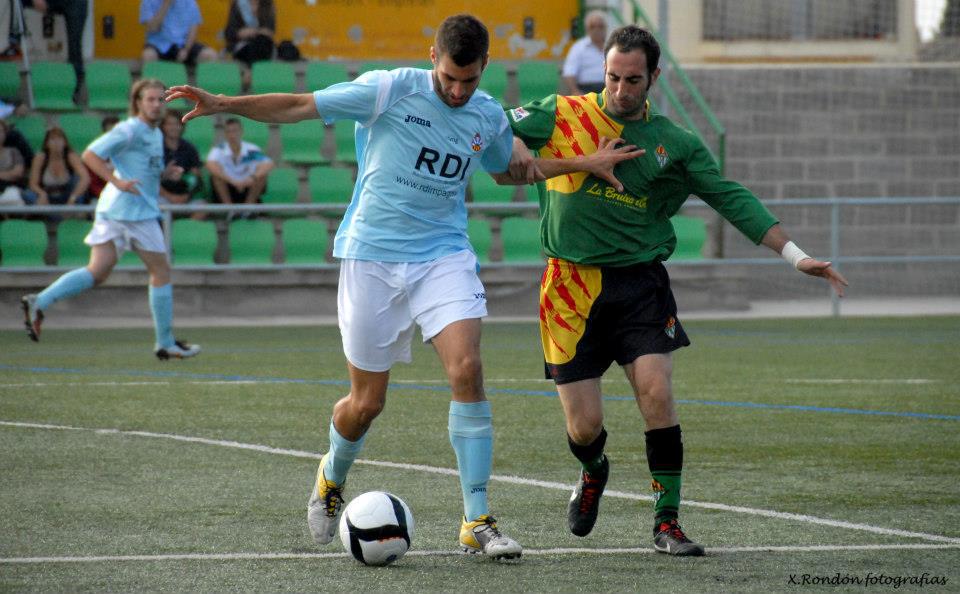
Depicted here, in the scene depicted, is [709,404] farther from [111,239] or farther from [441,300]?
[111,239]

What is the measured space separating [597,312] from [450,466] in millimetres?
1737

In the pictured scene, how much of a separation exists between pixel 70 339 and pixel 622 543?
9688 mm

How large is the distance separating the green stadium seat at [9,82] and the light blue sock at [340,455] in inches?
523

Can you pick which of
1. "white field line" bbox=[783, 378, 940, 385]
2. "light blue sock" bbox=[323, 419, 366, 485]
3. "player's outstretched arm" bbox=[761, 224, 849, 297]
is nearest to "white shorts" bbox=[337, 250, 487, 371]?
"light blue sock" bbox=[323, 419, 366, 485]

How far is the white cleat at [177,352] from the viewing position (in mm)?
11828

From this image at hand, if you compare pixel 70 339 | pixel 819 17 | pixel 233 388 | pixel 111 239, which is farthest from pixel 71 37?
pixel 819 17

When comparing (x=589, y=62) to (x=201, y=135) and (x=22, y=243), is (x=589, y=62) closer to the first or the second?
(x=201, y=135)

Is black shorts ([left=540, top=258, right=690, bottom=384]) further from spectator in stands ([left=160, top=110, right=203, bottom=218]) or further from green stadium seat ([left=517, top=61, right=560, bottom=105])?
green stadium seat ([left=517, top=61, right=560, bottom=105])

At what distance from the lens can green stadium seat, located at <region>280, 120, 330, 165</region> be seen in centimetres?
1770

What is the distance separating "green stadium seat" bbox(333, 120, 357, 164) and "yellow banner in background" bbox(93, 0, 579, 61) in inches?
64.9

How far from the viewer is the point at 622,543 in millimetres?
5281

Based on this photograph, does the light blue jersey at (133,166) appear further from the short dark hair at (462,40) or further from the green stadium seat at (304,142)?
the short dark hair at (462,40)

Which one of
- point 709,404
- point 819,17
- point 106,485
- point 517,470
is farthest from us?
point 819,17

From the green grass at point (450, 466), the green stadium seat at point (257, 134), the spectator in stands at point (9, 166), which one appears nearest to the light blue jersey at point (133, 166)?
the green grass at point (450, 466)
